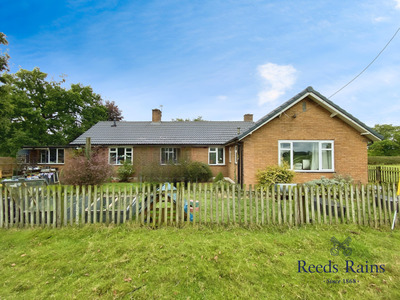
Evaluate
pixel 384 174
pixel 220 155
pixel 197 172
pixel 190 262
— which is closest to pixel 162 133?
pixel 220 155

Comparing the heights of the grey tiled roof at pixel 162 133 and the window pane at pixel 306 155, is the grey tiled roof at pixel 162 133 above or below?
above

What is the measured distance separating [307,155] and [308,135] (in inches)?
47.2

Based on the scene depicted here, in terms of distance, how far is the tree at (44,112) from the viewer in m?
24.0

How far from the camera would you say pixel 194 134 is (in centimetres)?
1842

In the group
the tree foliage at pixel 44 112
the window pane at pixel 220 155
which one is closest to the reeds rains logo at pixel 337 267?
the window pane at pixel 220 155

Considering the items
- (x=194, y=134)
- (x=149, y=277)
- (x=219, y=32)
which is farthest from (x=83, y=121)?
(x=149, y=277)

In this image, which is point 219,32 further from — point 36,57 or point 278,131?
point 36,57

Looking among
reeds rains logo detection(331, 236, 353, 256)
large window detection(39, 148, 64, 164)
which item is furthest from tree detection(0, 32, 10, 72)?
reeds rains logo detection(331, 236, 353, 256)

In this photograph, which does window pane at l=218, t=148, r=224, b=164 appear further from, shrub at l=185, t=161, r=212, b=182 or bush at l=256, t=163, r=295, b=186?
bush at l=256, t=163, r=295, b=186

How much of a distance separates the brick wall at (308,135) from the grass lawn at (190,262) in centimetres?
587

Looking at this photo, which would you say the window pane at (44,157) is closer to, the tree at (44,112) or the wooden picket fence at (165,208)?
the tree at (44,112)

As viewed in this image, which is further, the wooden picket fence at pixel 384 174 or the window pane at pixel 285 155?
the wooden picket fence at pixel 384 174

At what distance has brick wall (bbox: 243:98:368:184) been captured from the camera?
1037cm

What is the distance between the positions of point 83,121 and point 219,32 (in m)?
27.3
